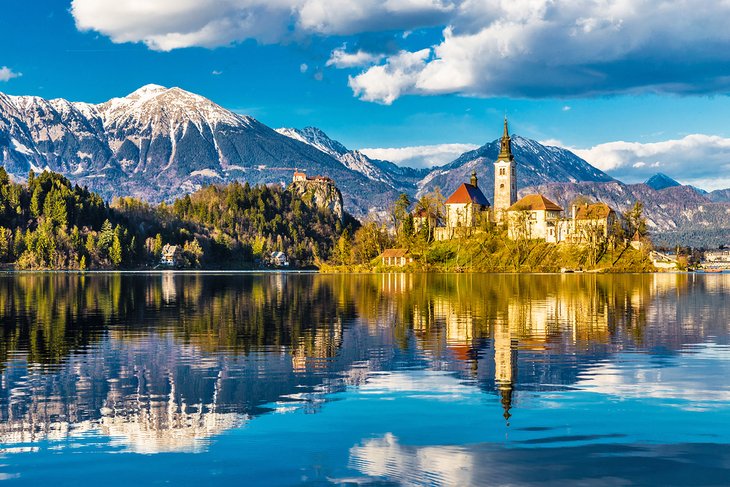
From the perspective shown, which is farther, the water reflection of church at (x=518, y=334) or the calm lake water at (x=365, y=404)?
the water reflection of church at (x=518, y=334)

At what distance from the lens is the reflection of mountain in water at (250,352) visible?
27.1 m

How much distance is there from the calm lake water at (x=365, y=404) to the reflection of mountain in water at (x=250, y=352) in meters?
0.16

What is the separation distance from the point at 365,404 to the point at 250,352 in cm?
1462

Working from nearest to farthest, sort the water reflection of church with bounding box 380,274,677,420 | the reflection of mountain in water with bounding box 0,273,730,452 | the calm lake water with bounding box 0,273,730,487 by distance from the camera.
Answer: the calm lake water with bounding box 0,273,730,487
the reflection of mountain in water with bounding box 0,273,730,452
the water reflection of church with bounding box 380,274,677,420

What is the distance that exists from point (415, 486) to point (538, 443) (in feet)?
17.7

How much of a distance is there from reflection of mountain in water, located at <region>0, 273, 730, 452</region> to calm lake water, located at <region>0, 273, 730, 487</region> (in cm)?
16

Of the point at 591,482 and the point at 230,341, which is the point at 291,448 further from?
the point at 230,341

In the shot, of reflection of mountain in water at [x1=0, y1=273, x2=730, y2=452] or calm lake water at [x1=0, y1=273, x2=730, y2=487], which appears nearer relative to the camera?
calm lake water at [x1=0, y1=273, x2=730, y2=487]

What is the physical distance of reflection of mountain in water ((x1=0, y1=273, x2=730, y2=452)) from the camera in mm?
27062

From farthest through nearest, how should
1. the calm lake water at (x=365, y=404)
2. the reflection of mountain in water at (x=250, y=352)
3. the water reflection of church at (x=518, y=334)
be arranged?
the water reflection of church at (x=518, y=334) → the reflection of mountain in water at (x=250, y=352) → the calm lake water at (x=365, y=404)

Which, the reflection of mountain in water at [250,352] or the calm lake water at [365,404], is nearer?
the calm lake water at [365,404]

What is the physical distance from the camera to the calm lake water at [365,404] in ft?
68.7

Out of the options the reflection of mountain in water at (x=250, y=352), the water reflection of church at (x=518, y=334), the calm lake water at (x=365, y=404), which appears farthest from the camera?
the water reflection of church at (x=518, y=334)

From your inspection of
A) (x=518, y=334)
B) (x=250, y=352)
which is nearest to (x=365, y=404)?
(x=250, y=352)
